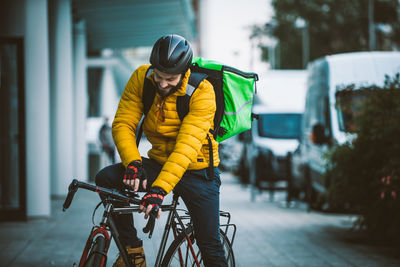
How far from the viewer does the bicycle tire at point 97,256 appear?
3256 mm

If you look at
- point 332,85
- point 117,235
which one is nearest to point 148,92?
point 117,235

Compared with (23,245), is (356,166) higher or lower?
higher

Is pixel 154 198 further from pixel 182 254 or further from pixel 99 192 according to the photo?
pixel 182 254

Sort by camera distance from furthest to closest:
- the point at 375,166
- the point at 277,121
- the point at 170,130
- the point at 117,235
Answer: the point at 277,121 → the point at 375,166 → the point at 170,130 → the point at 117,235

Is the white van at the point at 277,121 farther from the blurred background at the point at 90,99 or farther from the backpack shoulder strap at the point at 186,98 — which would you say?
the backpack shoulder strap at the point at 186,98

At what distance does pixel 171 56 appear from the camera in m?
3.39

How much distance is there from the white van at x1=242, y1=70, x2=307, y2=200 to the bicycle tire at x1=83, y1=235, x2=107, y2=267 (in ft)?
38.3

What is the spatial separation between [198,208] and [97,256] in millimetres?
712

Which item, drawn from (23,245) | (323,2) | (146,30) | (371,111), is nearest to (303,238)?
(371,111)

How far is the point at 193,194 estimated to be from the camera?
12.1 feet

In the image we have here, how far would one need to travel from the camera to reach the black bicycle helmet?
11.1 feet

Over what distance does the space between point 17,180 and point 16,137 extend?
2.11 feet

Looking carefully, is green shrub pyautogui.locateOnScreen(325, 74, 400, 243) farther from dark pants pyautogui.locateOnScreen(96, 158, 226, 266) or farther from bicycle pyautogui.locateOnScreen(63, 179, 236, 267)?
dark pants pyautogui.locateOnScreen(96, 158, 226, 266)

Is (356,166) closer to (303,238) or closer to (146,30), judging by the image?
(303,238)
